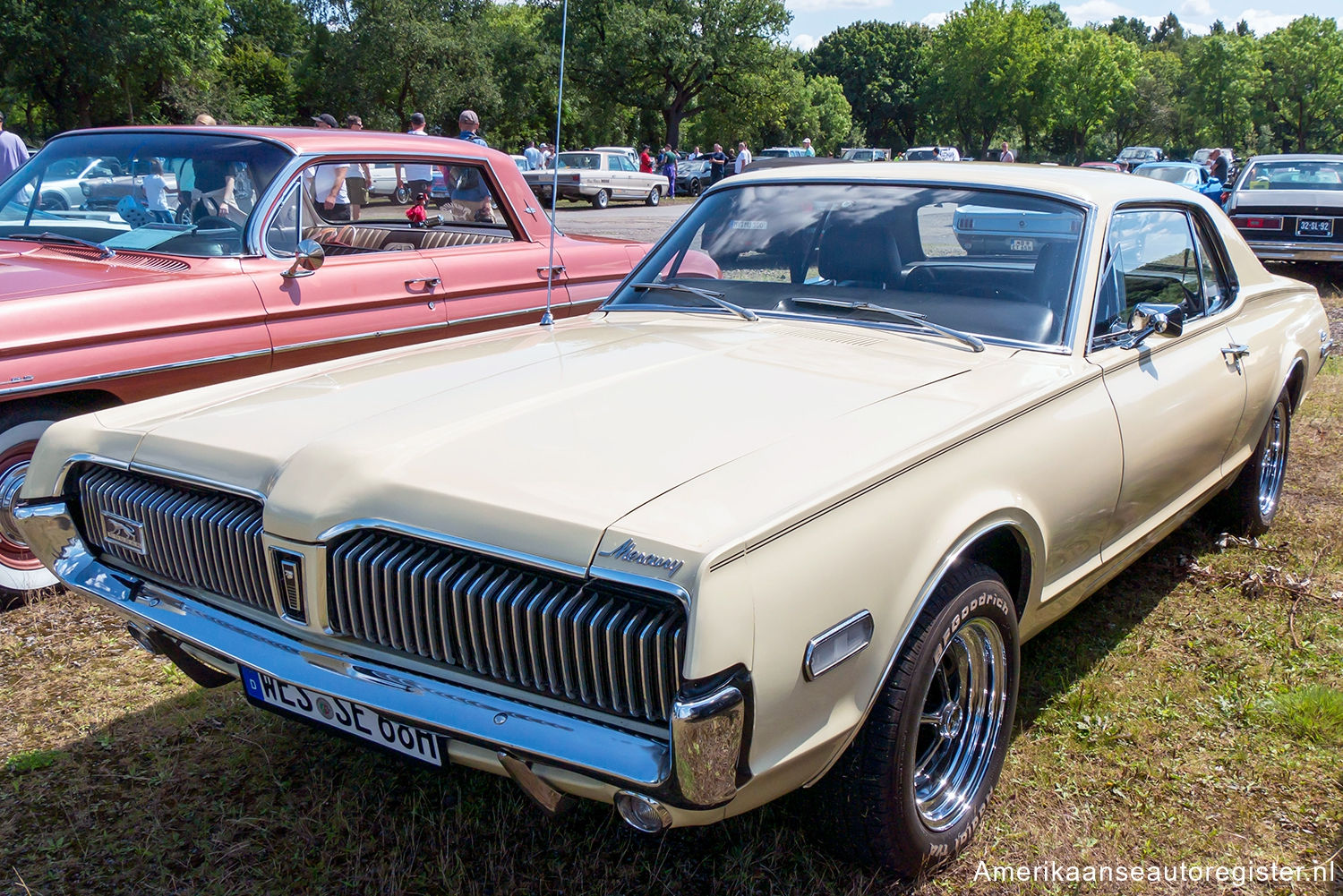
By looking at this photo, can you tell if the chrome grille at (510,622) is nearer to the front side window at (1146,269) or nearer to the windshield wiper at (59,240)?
the front side window at (1146,269)

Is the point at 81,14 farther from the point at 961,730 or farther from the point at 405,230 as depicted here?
the point at 961,730

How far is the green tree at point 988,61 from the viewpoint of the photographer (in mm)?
70062

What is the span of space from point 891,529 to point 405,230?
171 inches

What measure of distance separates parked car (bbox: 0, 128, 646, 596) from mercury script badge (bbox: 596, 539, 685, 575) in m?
2.04

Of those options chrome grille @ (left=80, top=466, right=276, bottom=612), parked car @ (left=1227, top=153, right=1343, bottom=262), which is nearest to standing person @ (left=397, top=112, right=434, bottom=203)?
chrome grille @ (left=80, top=466, right=276, bottom=612)

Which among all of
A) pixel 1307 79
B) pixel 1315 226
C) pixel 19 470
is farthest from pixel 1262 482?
pixel 1307 79

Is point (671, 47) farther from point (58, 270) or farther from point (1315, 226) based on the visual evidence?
point (58, 270)

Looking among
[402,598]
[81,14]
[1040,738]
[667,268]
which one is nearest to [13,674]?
[402,598]

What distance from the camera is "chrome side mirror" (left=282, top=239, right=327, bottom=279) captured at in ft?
14.9

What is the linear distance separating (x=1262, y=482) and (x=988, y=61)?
244 ft

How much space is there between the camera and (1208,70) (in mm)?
69188

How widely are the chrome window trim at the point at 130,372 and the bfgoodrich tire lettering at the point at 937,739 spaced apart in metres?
3.09

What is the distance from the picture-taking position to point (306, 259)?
4.54m

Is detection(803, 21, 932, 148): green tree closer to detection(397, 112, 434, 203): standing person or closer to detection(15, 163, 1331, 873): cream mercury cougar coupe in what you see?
detection(397, 112, 434, 203): standing person
